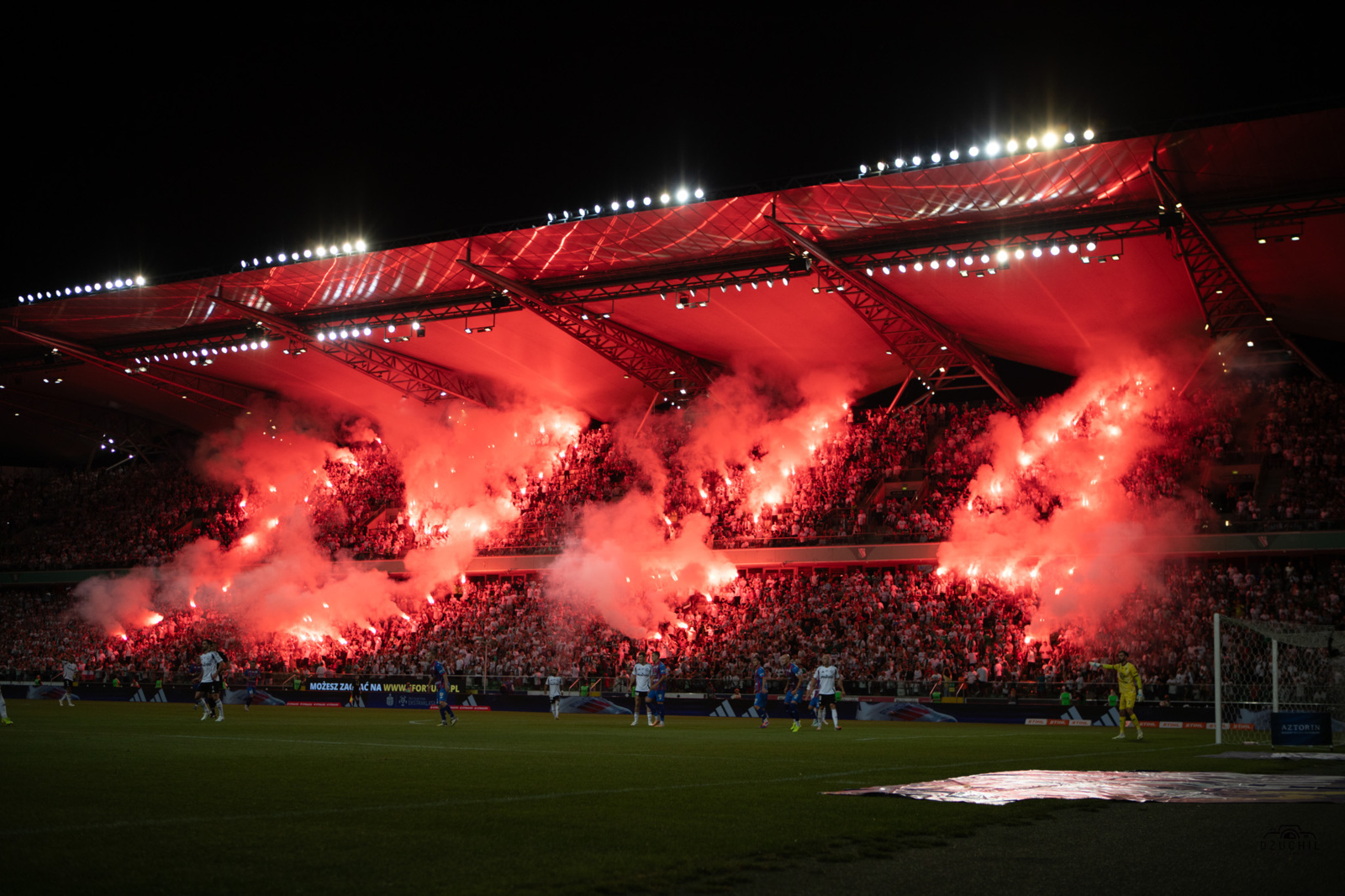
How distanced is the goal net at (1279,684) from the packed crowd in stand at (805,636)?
1881 mm

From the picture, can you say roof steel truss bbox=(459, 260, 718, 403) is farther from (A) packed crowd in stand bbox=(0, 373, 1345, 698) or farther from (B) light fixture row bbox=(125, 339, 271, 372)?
Answer: (B) light fixture row bbox=(125, 339, 271, 372)

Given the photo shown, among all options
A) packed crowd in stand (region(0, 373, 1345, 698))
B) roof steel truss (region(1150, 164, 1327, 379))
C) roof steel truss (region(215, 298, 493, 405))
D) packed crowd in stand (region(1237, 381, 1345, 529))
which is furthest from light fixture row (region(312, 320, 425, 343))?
packed crowd in stand (region(1237, 381, 1345, 529))

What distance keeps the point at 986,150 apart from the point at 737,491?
21.1 meters

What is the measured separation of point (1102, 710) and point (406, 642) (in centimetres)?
2868

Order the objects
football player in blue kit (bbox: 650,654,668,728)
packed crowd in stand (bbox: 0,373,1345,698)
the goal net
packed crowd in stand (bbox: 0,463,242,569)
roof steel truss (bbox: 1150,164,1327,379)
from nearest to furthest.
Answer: the goal net
football player in blue kit (bbox: 650,654,668,728)
roof steel truss (bbox: 1150,164,1327,379)
packed crowd in stand (bbox: 0,373,1345,698)
packed crowd in stand (bbox: 0,463,242,569)

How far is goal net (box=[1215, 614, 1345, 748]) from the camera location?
1723 centimetres

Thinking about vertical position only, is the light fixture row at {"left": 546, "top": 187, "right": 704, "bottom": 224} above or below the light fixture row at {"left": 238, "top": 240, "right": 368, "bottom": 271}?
above

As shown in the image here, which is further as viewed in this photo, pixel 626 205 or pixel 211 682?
pixel 626 205

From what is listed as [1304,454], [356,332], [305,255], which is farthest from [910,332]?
[305,255]

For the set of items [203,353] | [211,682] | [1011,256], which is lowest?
[211,682]

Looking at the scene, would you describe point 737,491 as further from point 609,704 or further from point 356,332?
point 356,332

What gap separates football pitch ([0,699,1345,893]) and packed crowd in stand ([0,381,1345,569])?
24385mm

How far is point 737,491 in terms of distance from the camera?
148ft

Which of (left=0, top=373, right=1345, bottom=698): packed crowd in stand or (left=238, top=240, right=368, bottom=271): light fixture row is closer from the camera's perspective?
(left=0, top=373, right=1345, bottom=698): packed crowd in stand
